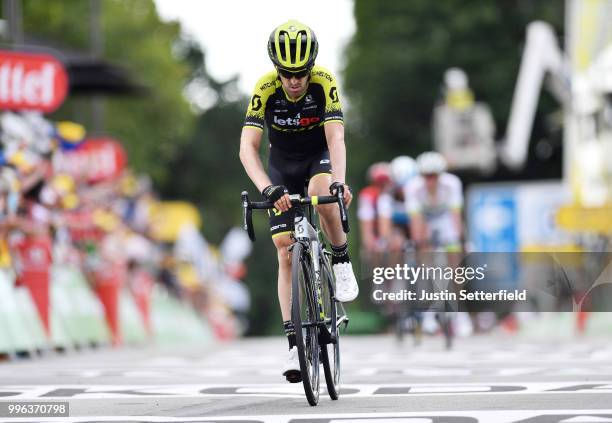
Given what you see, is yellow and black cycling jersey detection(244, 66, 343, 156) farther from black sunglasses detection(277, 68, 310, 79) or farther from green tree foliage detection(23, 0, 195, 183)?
green tree foliage detection(23, 0, 195, 183)

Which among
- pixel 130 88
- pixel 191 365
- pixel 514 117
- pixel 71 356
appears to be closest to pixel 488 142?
pixel 514 117

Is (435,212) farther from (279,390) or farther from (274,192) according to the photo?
(274,192)

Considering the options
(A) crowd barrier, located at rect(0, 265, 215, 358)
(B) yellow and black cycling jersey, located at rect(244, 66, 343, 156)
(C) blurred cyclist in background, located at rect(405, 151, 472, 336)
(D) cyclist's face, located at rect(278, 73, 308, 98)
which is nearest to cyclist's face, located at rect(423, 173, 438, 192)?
(C) blurred cyclist in background, located at rect(405, 151, 472, 336)

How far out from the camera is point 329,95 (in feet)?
33.3

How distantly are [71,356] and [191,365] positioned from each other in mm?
4204

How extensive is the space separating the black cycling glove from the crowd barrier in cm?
866

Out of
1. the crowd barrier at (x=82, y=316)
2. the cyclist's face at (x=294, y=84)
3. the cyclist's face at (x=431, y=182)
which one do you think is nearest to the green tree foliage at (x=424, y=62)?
the crowd barrier at (x=82, y=316)

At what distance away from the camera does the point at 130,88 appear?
3616 cm

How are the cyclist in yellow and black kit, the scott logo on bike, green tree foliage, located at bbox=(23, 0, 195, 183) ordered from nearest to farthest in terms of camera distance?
the cyclist in yellow and black kit < the scott logo on bike < green tree foliage, located at bbox=(23, 0, 195, 183)

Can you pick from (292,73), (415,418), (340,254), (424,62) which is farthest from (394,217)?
(424,62)

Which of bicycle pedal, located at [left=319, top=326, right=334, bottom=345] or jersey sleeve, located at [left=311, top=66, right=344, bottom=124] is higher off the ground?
jersey sleeve, located at [left=311, top=66, right=344, bottom=124]

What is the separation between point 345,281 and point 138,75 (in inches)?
1751

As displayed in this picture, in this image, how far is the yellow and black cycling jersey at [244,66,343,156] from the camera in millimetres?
10195

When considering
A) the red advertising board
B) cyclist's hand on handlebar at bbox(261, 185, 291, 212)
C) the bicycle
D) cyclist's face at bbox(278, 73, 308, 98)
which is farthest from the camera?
the red advertising board
